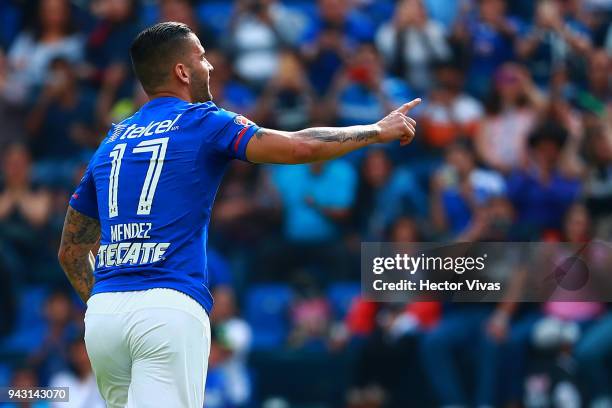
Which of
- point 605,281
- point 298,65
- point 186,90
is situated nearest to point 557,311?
point 605,281

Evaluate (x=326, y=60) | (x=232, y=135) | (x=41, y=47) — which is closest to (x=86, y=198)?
(x=232, y=135)

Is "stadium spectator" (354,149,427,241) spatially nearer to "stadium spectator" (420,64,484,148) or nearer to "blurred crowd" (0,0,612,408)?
"blurred crowd" (0,0,612,408)

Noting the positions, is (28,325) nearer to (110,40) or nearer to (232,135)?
(110,40)

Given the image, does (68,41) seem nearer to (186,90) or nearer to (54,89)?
(54,89)

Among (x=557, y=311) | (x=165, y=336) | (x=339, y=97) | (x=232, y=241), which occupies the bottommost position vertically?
(x=165, y=336)

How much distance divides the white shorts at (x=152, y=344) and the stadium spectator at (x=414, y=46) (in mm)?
7710

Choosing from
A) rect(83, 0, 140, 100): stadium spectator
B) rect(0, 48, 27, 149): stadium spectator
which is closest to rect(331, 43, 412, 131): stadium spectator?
rect(83, 0, 140, 100): stadium spectator

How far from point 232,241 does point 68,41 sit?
3.56 metres

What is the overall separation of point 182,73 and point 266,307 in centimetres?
631

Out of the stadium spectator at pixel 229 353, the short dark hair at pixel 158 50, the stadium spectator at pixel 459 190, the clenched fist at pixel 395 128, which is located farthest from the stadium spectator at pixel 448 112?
the short dark hair at pixel 158 50

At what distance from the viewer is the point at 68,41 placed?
13.2 m

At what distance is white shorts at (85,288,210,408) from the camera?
462cm

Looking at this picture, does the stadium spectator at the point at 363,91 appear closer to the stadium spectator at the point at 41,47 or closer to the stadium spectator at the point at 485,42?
the stadium spectator at the point at 485,42

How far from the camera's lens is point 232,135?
483cm
